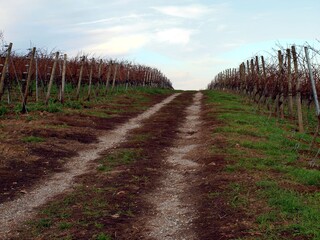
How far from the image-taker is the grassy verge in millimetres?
6586

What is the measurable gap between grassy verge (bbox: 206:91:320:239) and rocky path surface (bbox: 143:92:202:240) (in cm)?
89

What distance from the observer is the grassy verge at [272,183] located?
21.6 feet

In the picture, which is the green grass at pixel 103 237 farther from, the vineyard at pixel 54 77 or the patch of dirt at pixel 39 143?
the vineyard at pixel 54 77

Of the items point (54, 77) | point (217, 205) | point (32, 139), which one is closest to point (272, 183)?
point (217, 205)

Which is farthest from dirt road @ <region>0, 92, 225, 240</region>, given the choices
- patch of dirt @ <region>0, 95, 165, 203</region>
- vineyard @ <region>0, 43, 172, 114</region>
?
vineyard @ <region>0, 43, 172, 114</region>

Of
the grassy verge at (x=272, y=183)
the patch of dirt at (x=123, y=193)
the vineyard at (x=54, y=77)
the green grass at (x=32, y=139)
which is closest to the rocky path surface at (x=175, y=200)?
the patch of dirt at (x=123, y=193)

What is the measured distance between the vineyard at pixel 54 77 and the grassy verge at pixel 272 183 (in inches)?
423

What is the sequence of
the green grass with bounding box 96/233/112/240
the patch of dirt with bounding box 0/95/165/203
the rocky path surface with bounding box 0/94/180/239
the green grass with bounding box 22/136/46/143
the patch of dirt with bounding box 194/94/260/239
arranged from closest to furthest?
the green grass with bounding box 96/233/112/240 < the patch of dirt with bounding box 194/94/260/239 < the rocky path surface with bounding box 0/94/180/239 < the patch of dirt with bounding box 0/95/165/203 < the green grass with bounding box 22/136/46/143

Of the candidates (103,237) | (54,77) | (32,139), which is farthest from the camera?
(54,77)

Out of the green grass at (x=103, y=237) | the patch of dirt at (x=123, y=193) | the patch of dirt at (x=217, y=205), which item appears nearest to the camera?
the green grass at (x=103, y=237)

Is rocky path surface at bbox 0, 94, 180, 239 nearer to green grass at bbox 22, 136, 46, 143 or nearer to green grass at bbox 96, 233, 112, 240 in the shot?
green grass at bbox 96, 233, 112, 240

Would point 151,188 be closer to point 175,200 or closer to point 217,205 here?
point 175,200

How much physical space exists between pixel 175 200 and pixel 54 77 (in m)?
24.6

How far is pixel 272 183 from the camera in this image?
8.99 m
